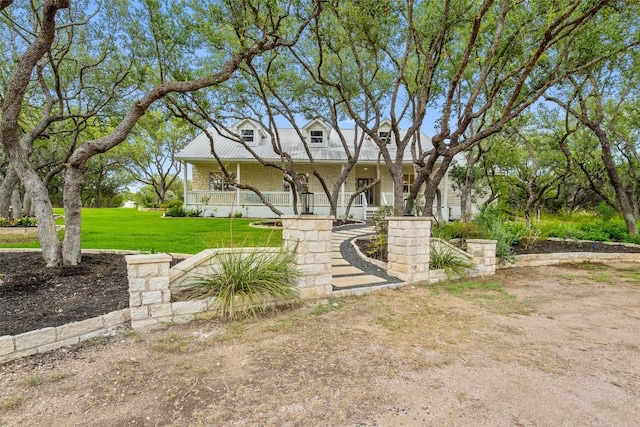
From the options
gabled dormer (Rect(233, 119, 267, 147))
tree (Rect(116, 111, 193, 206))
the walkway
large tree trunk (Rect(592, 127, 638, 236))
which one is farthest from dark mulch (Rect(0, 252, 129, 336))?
tree (Rect(116, 111, 193, 206))

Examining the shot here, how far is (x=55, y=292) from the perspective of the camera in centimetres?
402

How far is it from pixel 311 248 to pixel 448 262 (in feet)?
10.6

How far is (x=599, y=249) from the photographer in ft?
28.5

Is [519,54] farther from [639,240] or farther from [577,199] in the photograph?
[577,199]

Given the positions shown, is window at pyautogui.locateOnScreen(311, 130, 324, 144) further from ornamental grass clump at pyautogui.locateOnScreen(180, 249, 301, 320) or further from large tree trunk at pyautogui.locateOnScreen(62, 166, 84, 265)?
ornamental grass clump at pyautogui.locateOnScreen(180, 249, 301, 320)

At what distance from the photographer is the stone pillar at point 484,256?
21.0 ft

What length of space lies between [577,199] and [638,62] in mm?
12058

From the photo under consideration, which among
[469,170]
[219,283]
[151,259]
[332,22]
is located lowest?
[219,283]

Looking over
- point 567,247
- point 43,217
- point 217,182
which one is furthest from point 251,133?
point 567,247

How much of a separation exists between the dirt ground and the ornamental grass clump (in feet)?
0.79

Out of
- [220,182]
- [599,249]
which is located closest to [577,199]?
[599,249]

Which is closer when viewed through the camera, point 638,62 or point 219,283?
point 219,283

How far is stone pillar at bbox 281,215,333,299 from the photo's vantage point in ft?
14.6

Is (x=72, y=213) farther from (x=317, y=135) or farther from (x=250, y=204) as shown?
(x=317, y=135)
